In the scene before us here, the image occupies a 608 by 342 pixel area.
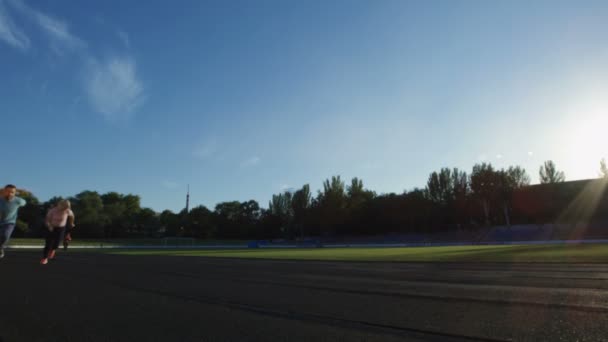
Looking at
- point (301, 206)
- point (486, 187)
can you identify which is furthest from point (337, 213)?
point (486, 187)

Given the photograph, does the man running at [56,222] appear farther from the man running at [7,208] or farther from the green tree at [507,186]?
the green tree at [507,186]

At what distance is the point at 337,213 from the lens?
7950 cm

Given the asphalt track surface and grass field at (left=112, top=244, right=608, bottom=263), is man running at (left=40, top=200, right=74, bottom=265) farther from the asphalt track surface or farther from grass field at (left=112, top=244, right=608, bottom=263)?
grass field at (left=112, top=244, right=608, bottom=263)

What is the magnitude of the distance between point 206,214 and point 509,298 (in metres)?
91.8

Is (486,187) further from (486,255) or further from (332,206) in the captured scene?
(486,255)

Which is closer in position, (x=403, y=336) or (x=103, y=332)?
(x=403, y=336)

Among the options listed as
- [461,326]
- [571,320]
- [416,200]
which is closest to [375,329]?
[461,326]

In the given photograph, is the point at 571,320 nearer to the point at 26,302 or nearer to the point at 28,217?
the point at 26,302

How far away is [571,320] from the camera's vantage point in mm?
4133

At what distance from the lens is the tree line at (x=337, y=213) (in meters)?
64.8

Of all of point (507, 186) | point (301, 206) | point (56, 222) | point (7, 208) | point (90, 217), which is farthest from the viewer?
point (301, 206)

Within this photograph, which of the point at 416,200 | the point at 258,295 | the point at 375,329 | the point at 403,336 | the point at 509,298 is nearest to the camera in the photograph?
the point at 403,336

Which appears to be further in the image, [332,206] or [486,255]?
[332,206]

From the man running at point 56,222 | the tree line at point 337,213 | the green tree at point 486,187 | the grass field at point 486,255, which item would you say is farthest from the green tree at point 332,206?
the man running at point 56,222
